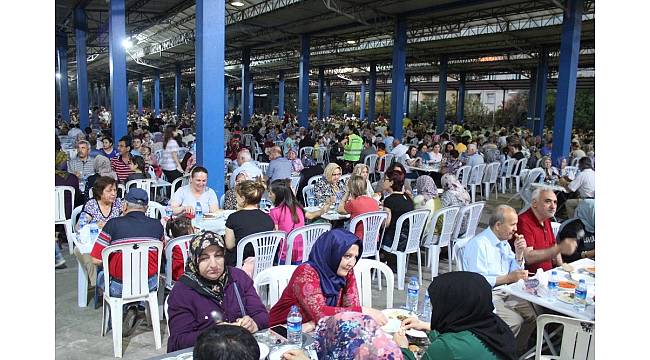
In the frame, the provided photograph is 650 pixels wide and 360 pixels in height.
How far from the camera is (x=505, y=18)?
1425 cm

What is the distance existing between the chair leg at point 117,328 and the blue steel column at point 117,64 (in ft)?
25.8

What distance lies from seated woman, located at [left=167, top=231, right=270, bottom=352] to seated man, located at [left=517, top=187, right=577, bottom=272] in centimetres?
233

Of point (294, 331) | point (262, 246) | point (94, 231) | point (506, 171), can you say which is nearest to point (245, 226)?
point (262, 246)

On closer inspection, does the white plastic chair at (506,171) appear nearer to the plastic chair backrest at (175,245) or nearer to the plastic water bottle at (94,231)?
the plastic chair backrest at (175,245)

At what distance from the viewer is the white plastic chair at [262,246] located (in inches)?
150

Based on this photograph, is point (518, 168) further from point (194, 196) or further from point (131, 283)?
point (131, 283)

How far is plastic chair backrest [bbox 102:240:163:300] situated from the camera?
11.2ft

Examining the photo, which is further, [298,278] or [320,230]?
[320,230]

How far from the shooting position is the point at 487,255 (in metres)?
3.54

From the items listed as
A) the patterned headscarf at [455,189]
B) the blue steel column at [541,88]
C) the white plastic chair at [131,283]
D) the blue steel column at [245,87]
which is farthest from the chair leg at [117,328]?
the blue steel column at [245,87]

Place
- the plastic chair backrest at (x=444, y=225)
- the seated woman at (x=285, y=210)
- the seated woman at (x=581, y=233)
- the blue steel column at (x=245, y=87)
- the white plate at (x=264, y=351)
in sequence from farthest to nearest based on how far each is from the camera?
1. the blue steel column at (x=245, y=87)
2. the plastic chair backrest at (x=444, y=225)
3. the seated woman at (x=285, y=210)
4. the seated woman at (x=581, y=233)
5. the white plate at (x=264, y=351)
